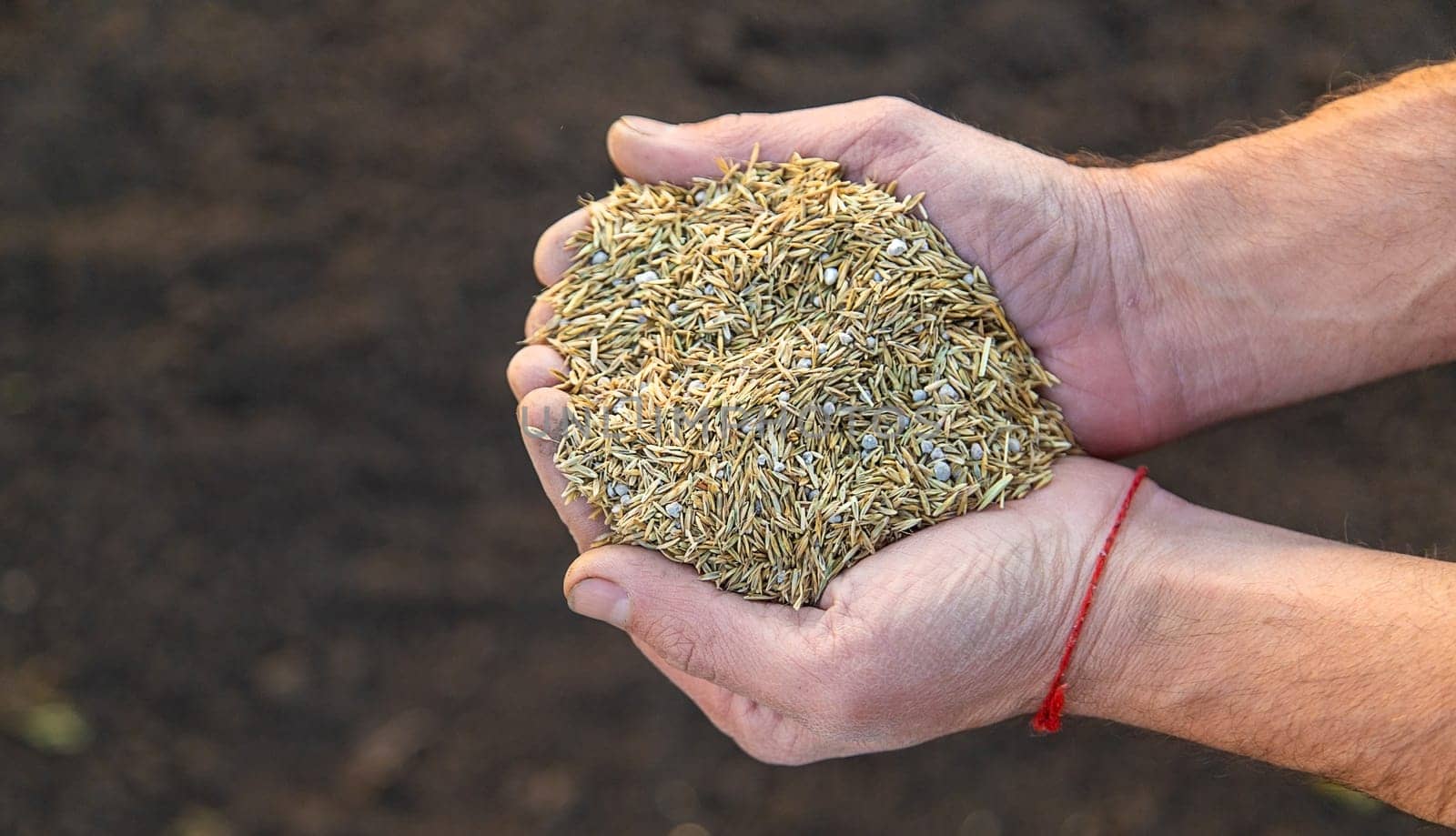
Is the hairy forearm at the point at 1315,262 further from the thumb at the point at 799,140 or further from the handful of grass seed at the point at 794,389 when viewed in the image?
the thumb at the point at 799,140

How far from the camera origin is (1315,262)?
204 cm

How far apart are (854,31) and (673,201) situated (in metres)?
1.08

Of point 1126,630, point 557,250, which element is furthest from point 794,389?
Answer: point 1126,630

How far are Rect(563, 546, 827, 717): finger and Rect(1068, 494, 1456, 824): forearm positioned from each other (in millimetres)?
530

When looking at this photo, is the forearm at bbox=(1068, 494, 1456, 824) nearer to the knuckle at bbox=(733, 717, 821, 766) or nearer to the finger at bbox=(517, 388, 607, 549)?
the knuckle at bbox=(733, 717, 821, 766)

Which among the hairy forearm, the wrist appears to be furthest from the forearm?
the hairy forearm

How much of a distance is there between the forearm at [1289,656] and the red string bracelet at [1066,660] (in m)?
0.03

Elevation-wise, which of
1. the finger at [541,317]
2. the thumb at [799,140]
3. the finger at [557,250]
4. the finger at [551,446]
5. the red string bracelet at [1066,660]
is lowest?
the red string bracelet at [1066,660]

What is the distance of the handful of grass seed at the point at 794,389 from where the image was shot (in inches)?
68.3

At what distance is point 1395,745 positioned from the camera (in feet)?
5.10

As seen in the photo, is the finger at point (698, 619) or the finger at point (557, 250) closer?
the finger at point (698, 619)

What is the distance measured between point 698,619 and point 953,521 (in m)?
0.49

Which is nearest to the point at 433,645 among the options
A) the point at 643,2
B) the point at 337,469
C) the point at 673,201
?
the point at 337,469

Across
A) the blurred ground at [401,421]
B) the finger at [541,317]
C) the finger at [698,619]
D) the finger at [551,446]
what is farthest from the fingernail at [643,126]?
the finger at [698,619]
